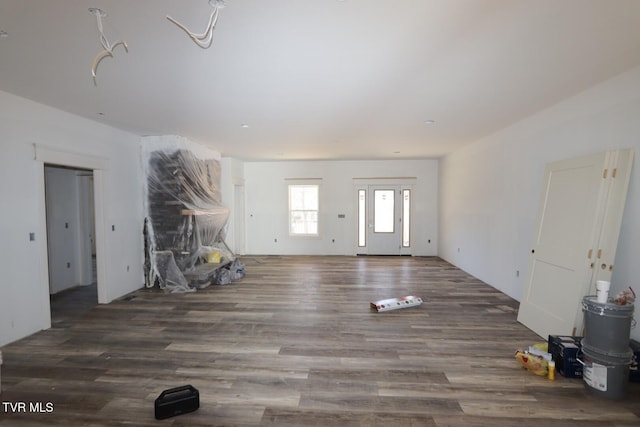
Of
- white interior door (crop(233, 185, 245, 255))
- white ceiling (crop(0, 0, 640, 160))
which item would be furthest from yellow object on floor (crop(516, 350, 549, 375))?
white interior door (crop(233, 185, 245, 255))

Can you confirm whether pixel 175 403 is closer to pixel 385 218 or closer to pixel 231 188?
pixel 231 188

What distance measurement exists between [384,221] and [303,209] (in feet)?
7.47

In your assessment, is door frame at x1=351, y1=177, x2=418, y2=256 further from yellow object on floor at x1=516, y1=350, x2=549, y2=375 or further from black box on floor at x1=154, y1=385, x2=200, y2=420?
black box on floor at x1=154, y1=385, x2=200, y2=420

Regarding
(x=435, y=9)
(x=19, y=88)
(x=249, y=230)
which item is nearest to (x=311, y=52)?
(x=435, y=9)

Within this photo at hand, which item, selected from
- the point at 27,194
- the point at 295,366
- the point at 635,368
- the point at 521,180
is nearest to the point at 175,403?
the point at 295,366

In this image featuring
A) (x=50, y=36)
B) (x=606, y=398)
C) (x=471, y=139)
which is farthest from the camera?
(x=471, y=139)

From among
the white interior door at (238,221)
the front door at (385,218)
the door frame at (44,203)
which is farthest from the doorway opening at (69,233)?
the front door at (385,218)

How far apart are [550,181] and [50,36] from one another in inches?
193

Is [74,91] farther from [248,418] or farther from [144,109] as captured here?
[248,418]

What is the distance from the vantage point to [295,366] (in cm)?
266

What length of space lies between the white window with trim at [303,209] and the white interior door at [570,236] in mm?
5416

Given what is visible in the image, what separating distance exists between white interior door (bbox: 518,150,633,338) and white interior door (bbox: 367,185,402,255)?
444 centimetres

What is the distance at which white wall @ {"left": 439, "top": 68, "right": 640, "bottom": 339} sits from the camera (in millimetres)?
2703

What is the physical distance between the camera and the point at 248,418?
202 cm
